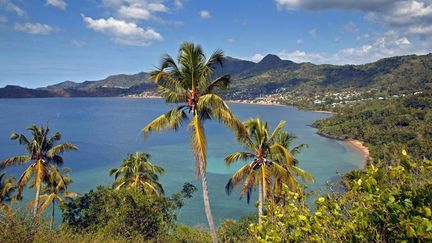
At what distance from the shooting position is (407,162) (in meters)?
3.78

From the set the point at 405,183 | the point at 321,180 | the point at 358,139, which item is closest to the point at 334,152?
the point at 358,139

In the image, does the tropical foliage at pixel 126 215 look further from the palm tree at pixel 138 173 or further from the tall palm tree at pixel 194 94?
the tall palm tree at pixel 194 94

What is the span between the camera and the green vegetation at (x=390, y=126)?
68738mm

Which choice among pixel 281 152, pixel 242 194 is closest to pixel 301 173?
pixel 281 152

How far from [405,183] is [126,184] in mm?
21121

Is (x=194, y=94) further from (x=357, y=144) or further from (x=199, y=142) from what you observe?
(x=357, y=144)

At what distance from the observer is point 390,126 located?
308ft

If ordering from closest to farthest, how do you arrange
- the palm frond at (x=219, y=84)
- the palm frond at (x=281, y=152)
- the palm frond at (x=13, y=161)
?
the palm frond at (x=219, y=84), the palm frond at (x=281, y=152), the palm frond at (x=13, y=161)

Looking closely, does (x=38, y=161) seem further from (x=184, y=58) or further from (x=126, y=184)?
(x=184, y=58)

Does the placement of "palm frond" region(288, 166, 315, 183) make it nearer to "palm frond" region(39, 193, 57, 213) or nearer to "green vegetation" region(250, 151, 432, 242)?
"green vegetation" region(250, 151, 432, 242)

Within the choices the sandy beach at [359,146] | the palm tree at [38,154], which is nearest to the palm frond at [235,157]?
the palm tree at [38,154]

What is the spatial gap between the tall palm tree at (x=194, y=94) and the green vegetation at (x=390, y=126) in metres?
57.2

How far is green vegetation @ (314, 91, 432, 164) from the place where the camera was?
6874 centimetres

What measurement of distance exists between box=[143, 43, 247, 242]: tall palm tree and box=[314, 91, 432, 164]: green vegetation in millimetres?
57153
